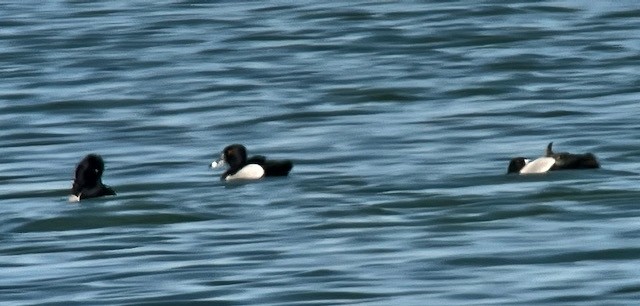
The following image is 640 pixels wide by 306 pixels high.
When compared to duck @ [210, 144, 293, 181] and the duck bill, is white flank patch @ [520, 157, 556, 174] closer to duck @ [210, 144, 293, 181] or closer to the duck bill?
duck @ [210, 144, 293, 181]

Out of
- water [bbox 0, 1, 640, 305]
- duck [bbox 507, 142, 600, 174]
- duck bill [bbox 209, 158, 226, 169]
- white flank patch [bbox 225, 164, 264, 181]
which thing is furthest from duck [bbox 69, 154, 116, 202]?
duck [bbox 507, 142, 600, 174]

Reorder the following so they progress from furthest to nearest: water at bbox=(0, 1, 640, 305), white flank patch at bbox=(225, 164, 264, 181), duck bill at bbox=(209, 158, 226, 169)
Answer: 1. duck bill at bbox=(209, 158, 226, 169)
2. white flank patch at bbox=(225, 164, 264, 181)
3. water at bbox=(0, 1, 640, 305)

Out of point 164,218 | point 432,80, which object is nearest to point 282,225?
point 164,218

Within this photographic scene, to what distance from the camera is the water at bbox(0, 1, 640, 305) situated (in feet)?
49.8

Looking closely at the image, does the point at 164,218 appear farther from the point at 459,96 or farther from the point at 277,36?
the point at 277,36

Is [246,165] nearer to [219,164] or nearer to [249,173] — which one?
[249,173]

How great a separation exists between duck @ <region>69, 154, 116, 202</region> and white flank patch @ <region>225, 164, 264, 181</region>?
43.9 inches

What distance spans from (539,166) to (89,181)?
3.59 metres

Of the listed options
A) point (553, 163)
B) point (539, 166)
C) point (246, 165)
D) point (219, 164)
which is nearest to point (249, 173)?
point (246, 165)

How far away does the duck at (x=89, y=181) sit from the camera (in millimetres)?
19188

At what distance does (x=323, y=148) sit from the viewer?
22578 mm

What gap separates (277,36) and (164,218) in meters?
15.4

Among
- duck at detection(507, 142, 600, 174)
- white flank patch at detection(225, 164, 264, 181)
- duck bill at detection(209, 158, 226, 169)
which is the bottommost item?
duck at detection(507, 142, 600, 174)

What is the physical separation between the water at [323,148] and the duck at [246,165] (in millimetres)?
198
